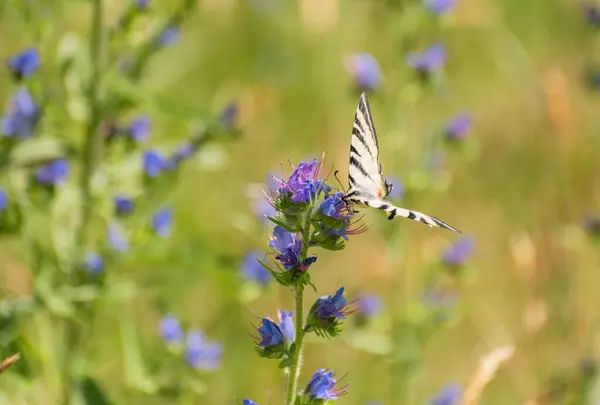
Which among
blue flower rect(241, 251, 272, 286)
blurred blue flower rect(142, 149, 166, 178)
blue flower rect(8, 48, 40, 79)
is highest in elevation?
blue flower rect(8, 48, 40, 79)

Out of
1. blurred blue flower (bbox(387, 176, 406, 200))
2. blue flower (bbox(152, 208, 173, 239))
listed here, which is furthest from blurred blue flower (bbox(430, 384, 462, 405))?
blue flower (bbox(152, 208, 173, 239))

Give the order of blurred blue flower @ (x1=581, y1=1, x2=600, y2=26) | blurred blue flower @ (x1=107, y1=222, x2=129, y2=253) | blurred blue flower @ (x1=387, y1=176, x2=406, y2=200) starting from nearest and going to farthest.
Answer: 1. blurred blue flower @ (x1=107, y1=222, x2=129, y2=253)
2. blurred blue flower @ (x1=387, y1=176, x2=406, y2=200)
3. blurred blue flower @ (x1=581, y1=1, x2=600, y2=26)

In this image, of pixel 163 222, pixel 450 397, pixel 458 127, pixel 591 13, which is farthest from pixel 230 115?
pixel 591 13

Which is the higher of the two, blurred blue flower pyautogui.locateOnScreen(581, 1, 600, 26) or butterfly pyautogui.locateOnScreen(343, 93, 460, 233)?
blurred blue flower pyautogui.locateOnScreen(581, 1, 600, 26)

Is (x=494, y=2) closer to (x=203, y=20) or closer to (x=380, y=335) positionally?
(x=203, y=20)

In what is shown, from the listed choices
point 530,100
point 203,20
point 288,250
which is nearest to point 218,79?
point 203,20

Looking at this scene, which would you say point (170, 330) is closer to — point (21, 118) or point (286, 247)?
Answer: point (21, 118)

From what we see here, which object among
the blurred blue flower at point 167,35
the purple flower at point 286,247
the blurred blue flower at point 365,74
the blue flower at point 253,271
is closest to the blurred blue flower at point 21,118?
the blurred blue flower at point 167,35

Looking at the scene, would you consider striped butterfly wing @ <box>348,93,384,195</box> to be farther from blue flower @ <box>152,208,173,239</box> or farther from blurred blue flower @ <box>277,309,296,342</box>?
blue flower @ <box>152,208,173,239</box>
